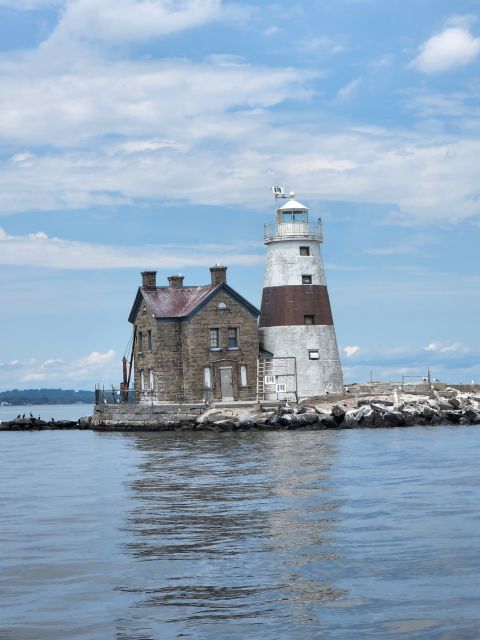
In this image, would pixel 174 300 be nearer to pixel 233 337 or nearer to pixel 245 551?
pixel 233 337

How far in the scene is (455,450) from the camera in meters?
28.9

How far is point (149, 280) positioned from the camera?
4534 centimetres

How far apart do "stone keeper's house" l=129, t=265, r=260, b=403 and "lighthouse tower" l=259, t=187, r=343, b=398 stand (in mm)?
1119

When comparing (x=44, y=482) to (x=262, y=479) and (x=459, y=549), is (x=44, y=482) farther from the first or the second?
(x=459, y=549)

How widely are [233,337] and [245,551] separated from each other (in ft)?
97.5

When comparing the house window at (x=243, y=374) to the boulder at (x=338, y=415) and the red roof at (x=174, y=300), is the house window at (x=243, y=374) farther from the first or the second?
the boulder at (x=338, y=415)

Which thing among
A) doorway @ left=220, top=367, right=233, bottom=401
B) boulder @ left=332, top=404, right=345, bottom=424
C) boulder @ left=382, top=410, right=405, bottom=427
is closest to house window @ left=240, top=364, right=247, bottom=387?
doorway @ left=220, top=367, right=233, bottom=401

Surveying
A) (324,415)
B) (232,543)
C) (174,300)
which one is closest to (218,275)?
(174,300)

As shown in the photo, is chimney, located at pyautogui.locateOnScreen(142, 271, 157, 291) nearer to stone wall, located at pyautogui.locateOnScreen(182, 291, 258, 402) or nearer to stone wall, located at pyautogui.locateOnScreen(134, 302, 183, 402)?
stone wall, located at pyautogui.locateOnScreen(134, 302, 183, 402)

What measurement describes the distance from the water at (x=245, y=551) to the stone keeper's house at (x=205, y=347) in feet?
54.1

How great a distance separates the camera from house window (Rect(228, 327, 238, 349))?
43531 mm

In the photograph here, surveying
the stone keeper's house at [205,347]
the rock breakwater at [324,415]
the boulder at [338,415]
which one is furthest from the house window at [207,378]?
the boulder at [338,415]

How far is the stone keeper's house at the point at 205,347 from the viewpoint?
141ft

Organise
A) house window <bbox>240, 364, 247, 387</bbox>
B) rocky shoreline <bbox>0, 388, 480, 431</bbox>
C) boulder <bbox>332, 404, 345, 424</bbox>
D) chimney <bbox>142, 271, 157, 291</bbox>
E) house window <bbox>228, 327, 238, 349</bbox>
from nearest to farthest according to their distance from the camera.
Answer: boulder <bbox>332, 404, 345, 424</bbox>, rocky shoreline <bbox>0, 388, 480, 431</bbox>, house window <bbox>228, 327, 238, 349</bbox>, house window <bbox>240, 364, 247, 387</bbox>, chimney <bbox>142, 271, 157, 291</bbox>
